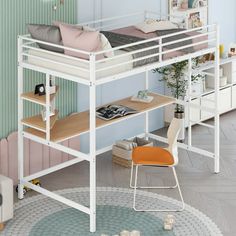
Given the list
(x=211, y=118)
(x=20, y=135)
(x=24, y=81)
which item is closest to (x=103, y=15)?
(x=24, y=81)

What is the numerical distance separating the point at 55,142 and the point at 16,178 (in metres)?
0.79

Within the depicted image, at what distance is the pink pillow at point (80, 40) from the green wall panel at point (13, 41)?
2.21 ft

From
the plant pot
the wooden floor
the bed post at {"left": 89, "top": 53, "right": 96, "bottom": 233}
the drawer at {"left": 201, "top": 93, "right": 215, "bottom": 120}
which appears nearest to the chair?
the wooden floor

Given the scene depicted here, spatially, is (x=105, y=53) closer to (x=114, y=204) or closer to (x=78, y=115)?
(x=78, y=115)

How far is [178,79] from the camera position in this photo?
23.6 feet

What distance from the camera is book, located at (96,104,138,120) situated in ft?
19.4

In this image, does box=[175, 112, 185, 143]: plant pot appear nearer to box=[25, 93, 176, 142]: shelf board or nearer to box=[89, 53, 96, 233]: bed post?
box=[25, 93, 176, 142]: shelf board

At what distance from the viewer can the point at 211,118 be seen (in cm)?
817

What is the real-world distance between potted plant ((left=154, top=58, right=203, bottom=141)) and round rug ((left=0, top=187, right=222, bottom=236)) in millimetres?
1429

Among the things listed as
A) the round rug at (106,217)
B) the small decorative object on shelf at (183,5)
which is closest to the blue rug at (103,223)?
the round rug at (106,217)

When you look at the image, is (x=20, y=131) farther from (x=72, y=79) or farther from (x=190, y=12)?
(x=190, y=12)

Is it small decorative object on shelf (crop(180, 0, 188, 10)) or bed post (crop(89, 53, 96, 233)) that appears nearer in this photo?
bed post (crop(89, 53, 96, 233))

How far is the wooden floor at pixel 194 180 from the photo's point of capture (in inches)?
228

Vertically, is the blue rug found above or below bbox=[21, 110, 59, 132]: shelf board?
below
